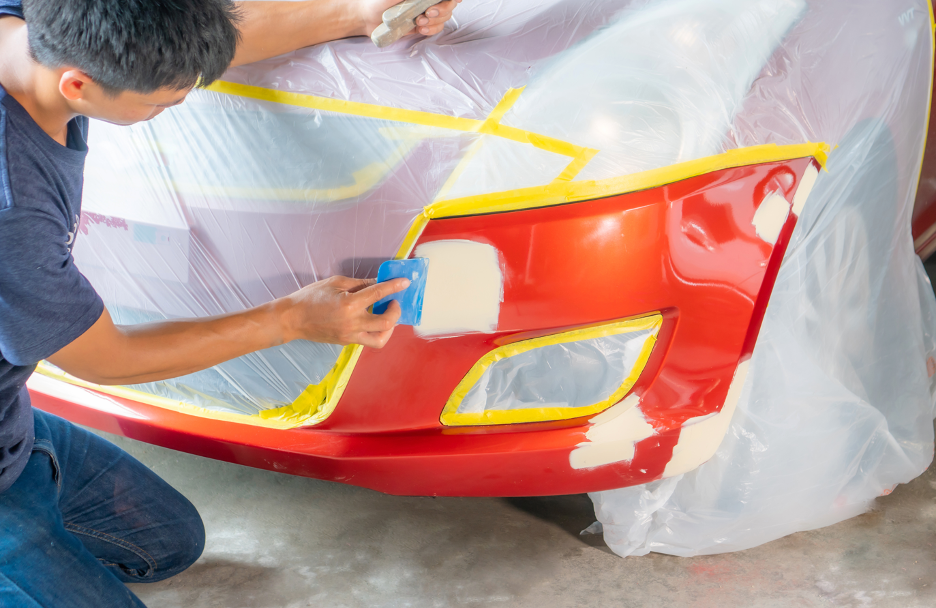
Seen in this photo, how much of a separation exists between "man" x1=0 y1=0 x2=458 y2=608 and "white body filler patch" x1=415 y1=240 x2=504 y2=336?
0.21ft

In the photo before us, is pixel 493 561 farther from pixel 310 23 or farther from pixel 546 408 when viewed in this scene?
pixel 310 23

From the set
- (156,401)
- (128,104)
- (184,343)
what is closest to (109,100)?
(128,104)

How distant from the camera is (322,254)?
1251mm

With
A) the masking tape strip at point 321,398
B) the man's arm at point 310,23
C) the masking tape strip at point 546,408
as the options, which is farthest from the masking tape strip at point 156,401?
the man's arm at point 310,23

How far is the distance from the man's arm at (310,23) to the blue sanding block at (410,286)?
1.44 feet

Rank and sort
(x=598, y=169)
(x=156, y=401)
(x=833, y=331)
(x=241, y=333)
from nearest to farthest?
(x=598, y=169) < (x=241, y=333) < (x=833, y=331) < (x=156, y=401)

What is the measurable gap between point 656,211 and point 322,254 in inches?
22.6

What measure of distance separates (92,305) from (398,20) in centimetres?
69

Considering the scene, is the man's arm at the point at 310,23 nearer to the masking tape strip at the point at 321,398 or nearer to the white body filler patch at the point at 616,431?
the masking tape strip at the point at 321,398

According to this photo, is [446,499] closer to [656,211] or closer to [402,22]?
[656,211]

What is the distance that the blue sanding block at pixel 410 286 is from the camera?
1.18 m

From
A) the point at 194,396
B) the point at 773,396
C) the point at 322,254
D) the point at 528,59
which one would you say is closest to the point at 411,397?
the point at 322,254

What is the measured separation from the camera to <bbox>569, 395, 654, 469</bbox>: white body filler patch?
128cm

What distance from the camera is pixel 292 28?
133 centimetres
